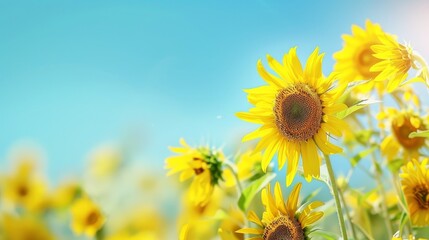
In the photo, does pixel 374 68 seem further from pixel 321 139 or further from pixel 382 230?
pixel 382 230

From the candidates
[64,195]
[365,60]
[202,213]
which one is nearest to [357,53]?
[365,60]

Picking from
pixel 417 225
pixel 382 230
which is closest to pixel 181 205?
pixel 382 230

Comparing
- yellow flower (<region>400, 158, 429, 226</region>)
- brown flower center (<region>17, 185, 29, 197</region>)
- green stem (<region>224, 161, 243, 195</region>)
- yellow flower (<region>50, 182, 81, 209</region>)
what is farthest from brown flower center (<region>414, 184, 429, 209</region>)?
brown flower center (<region>17, 185, 29, 197</region>)

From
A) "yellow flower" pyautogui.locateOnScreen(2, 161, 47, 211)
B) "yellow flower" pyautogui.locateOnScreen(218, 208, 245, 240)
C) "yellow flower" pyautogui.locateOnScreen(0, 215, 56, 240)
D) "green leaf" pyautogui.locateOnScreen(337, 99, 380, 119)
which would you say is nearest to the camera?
"green leaf" pyautogui.locateOnScreen(337, 99, 380, 119)

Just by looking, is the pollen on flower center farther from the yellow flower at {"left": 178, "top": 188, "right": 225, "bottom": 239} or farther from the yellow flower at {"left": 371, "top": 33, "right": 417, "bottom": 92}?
the yellow flower at {"left": 371, "top": 33, "right": 417, "bottom": 92}

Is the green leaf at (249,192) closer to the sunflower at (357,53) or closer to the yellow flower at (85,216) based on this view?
the sunflower at (357,53)

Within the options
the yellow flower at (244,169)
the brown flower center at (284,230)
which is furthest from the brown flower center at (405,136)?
the brown flower center at (284,230)

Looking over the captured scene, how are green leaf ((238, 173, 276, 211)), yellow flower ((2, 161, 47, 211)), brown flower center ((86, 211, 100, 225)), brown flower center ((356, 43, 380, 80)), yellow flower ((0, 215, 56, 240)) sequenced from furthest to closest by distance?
yellow flower ((2, 161, 47, 211)) < brown flower center ((86, 211, 100, 225)) < yellow flower ((0, 215, 56, 240)) < brown flower center ((356, 43, 380, 80)) < green leaf ((238, 173, 276, 211))
